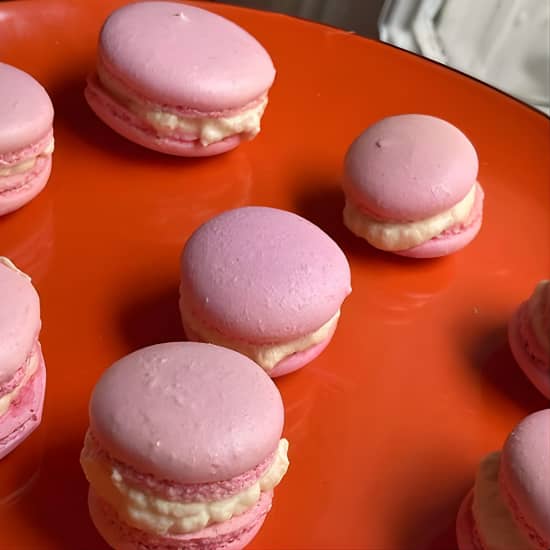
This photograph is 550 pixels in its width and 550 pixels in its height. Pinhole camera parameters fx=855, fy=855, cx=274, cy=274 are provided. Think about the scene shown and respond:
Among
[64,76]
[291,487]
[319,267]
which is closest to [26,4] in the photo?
[64,76]

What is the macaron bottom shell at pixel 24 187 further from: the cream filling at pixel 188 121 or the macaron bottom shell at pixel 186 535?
the macaron bottom shell at pixel 186 535

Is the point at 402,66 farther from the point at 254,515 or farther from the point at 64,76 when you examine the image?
the point at 254,515

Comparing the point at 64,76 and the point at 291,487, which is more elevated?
the point at 64,76

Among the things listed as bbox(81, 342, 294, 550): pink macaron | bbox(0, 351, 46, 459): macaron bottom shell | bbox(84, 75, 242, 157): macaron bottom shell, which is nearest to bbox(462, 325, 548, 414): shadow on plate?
bbox(81, 342, 294, 550): pink macaron

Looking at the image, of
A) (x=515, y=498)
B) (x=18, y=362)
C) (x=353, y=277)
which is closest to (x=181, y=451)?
(x=18, y=362)

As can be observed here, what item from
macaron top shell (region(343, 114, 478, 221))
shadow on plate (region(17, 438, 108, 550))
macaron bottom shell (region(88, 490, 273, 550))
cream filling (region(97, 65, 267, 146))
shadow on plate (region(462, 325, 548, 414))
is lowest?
shadow on plate (region(17, 438, 108, 550))

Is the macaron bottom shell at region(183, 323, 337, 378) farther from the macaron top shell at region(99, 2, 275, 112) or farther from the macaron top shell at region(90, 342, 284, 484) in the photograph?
the macaron top shell at region(99, 2, 275, 112)
